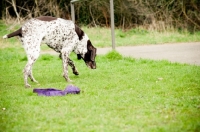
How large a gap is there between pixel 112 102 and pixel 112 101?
0.27 feet

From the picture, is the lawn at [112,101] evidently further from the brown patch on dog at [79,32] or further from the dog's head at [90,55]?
the brown patch on dog at [79,32]

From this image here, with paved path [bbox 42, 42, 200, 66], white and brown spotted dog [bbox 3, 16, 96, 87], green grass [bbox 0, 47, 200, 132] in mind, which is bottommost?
paved path [bbox 42, 42, 200, 66]

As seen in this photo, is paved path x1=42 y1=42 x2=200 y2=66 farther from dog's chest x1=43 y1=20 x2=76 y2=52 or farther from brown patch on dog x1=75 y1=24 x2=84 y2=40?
dog's chest x1=43 y1=20 x2=76 y2=52

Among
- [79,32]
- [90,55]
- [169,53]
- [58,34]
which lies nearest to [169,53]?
[169,53]

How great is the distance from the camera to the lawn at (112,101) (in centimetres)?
454

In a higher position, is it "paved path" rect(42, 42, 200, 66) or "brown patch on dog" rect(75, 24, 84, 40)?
"brown patch on dog" rect(75, 24, 84, 40)

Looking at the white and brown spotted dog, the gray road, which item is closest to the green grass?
the white and brown spotted dog

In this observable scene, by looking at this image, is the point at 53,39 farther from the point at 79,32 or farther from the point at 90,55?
the point at 90,55

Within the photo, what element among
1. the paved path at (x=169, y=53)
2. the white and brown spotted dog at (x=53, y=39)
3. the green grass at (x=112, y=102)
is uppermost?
the white and brown spotted dog at (x=53, y=39)

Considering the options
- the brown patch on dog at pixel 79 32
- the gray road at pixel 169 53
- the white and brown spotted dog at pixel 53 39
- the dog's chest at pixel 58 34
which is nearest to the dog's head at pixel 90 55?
the white and brown spotted dog at pixel 53 39

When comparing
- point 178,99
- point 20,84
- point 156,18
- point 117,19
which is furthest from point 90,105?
point 117,19

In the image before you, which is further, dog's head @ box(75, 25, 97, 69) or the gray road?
the gray road

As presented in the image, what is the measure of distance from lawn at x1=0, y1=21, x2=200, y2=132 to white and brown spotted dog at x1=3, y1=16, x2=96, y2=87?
0.46 meters

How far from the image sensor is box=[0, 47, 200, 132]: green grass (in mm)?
4539
